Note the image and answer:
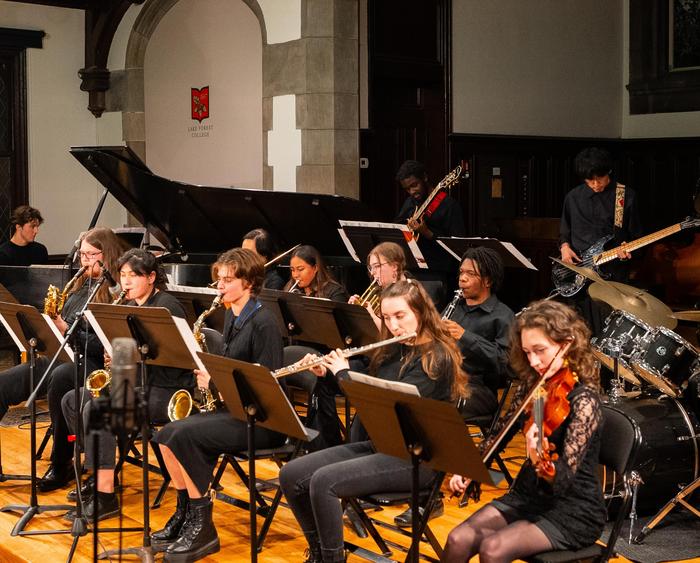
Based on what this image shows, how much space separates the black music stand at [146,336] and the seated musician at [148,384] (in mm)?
404

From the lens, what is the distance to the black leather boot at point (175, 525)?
4.65m

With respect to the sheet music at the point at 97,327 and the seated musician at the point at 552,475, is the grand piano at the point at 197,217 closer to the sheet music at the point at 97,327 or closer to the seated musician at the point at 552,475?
the sheet music at the point at 97,327

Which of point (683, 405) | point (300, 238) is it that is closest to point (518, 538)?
point (683, 405)

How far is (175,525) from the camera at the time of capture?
184 inches

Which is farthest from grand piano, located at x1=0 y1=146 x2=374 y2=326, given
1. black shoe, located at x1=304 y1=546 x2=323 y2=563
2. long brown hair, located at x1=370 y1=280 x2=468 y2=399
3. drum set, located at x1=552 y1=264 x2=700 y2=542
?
black shoe, located at x1=304 y1=546 x2=323 y2=563

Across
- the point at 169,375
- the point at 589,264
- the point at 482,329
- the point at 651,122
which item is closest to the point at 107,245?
the point at 169,375

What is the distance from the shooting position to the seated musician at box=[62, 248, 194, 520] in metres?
4.97

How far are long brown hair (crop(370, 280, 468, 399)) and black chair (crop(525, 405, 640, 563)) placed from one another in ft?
1.88

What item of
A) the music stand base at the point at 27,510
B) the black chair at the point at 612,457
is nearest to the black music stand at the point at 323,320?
the music stand base at the point at 27,510

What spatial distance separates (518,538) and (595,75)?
28.0ft

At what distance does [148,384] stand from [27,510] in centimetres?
84

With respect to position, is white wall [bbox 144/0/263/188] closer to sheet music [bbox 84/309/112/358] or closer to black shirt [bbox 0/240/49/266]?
black shirt [bbox 0/240/49/266]

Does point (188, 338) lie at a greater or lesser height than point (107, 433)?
greater

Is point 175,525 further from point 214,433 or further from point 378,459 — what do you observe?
point 378,459
